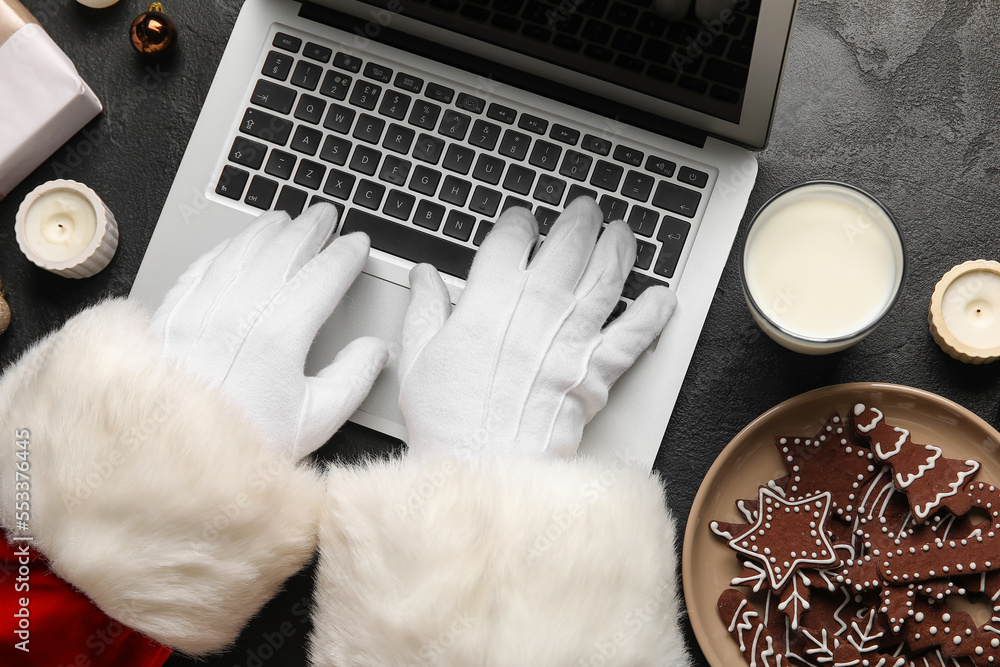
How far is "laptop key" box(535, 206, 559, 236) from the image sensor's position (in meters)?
0.73

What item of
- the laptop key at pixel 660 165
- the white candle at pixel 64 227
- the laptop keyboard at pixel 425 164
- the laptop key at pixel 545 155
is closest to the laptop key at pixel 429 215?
the laptop keyboard at pixel 425 164

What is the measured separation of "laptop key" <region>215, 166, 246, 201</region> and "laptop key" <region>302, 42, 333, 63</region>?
136 millimetres

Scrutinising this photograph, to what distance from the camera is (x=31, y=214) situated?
2.51 ft

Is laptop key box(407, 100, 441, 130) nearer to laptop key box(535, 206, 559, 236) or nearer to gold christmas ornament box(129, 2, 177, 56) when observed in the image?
laptop key box(535, 206, 559, 236)

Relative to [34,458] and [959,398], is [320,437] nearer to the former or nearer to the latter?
[34,458]

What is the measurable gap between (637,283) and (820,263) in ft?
0.55

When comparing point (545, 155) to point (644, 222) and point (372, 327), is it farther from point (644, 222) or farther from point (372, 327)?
point (372, 327)

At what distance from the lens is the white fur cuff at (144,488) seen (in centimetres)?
53

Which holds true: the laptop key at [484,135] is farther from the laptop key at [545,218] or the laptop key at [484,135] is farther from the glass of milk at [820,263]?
the glass of milk at [820,263]

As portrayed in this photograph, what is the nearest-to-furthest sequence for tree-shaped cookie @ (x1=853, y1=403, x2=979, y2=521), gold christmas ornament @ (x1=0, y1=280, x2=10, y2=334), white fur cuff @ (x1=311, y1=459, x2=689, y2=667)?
white fur cuff @ (x1=311, y1=459, x2=689, y2=667) < tree-shaped cookie @ (x1=853, y1=403, x2=979, y2=521) < gold christmas ornament @ (x1=0, y1=280, x2=10, y2=334)

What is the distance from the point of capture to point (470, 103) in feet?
2.40

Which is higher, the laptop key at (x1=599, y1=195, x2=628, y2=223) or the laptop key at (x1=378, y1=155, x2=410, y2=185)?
the laptop key at (x1=599, y1=195, x2=628, y2=223)

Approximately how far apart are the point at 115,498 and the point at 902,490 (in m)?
0.67

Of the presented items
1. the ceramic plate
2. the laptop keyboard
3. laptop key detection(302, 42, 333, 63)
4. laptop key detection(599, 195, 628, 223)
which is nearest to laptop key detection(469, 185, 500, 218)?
the laptop keyboard
